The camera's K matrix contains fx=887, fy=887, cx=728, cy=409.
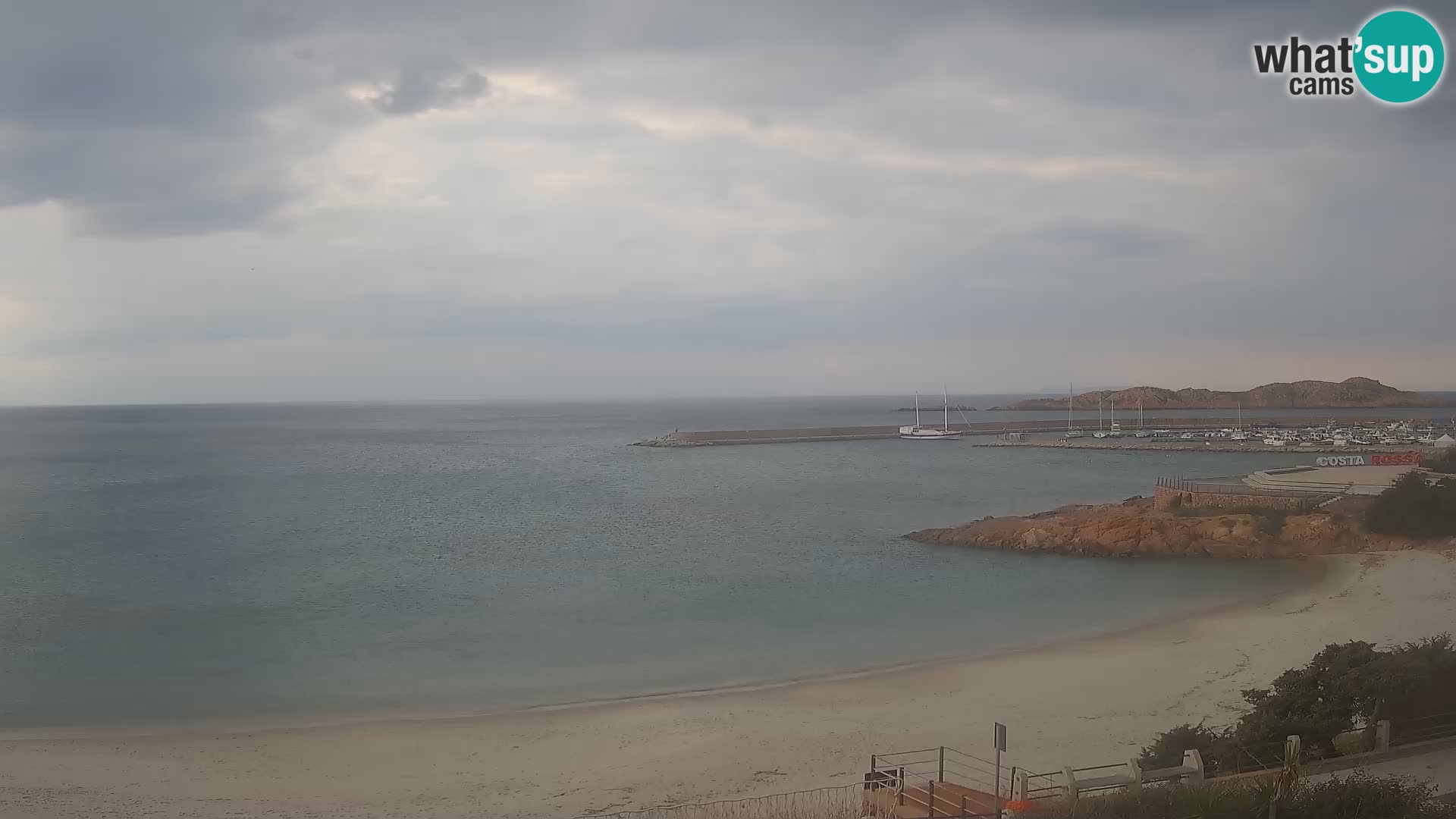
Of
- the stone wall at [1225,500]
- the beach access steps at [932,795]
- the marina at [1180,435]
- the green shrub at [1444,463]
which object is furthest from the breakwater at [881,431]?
the beach access steps at [932,795]

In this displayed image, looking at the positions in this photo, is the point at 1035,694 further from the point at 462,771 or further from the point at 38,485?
the point at 38,485

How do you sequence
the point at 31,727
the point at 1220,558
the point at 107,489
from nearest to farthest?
the point at 31,727 → the point at 1220,558 → the point at 107,489

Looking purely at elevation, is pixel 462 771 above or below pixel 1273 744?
below

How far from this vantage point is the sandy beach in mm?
11141

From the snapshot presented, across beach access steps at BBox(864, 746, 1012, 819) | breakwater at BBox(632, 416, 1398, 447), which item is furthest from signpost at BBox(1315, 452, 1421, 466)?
breakwater at BBox(632, 416, 1398, 447)

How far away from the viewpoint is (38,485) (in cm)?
5294

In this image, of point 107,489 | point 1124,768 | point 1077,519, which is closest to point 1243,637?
point 1124,768

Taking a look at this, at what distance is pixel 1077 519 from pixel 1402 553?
29.3 feet

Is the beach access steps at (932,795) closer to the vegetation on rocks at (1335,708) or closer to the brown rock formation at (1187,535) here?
the vegetation on rocks at (1335,708)

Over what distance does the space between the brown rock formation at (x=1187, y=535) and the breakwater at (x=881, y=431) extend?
55.7 meters

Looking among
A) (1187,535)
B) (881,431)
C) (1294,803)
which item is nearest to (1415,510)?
(1187,535)

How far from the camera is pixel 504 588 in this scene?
992 inches

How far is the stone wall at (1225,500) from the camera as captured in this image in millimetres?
29312

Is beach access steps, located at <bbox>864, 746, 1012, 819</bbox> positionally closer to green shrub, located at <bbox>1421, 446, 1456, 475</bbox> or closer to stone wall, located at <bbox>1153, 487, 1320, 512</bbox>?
stone wall, located at <bbox>1153, 487, 1320, 512</bbox>
